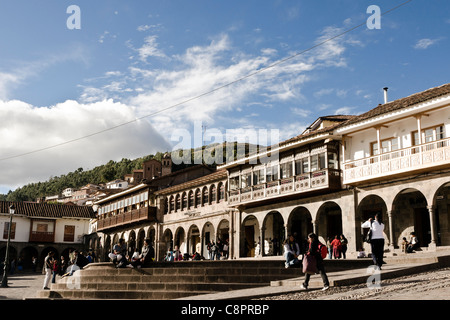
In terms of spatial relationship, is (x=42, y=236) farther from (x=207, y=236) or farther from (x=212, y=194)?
(x=212, y=194)

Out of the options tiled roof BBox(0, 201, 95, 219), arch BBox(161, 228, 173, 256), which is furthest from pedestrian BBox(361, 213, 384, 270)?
tiled roof BBox(0, 201, 95, 219)

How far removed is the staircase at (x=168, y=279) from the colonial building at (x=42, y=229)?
40.4 m

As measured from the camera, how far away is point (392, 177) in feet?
73.3

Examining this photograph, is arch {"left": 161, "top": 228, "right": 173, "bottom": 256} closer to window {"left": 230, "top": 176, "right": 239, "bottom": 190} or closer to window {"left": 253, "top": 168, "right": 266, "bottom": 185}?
window {"left": 230, "top": 176, "right": 239, "bottom": 190}

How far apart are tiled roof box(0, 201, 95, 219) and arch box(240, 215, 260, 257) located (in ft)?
99.1

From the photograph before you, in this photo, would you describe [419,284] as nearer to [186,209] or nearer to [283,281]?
[283,281]

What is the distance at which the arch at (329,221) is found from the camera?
2662 cm

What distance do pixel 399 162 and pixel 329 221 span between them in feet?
21.5

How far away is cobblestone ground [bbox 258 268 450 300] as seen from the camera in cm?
921

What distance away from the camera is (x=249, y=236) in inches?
1310

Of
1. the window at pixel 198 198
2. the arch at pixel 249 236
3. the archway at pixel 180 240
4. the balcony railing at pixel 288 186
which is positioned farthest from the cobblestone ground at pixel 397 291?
the archway at pixel 180 240

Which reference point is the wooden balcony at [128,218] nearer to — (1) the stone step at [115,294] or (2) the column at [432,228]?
(2) the column at [432,228]

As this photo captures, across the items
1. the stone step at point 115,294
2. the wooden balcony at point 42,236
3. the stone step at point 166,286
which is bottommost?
the stone step at point 115,294
